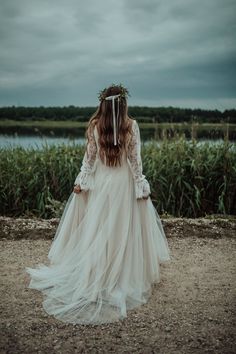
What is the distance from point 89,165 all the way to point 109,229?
65 centimetres

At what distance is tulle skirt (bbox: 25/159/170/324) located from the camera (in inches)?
146

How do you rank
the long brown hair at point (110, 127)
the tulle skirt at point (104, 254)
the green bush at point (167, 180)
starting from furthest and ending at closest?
the green bush at point (167, 180) → the long brown hair at point (110, 127) → the tulle skirt at point (104, 254)

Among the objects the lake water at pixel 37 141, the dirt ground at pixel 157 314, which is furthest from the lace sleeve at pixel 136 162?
the lake water at pixel 37 141

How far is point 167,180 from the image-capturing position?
723cm

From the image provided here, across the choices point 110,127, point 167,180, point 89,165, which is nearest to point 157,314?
point 89,165

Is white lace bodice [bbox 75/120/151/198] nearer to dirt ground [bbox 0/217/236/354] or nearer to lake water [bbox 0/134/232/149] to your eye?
dirt ground [bbox 0/217/236/354]

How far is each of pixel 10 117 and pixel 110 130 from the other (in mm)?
16619

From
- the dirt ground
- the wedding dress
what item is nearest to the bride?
the wedding dress

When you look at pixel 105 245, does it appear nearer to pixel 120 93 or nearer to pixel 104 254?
pixel 104 254

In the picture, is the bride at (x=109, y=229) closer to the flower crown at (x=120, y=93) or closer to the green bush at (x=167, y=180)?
the flower crown at (x=120, y=93)

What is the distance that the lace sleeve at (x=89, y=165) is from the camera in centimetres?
391

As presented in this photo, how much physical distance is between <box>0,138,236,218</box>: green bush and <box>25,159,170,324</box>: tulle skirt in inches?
111

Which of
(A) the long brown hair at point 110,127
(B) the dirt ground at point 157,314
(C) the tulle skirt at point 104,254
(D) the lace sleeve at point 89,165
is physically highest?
(A) the long brown hair at point 110,127

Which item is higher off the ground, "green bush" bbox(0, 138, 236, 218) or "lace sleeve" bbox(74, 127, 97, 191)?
"lace sleeve" bbox(74, 127, 97, 191)
